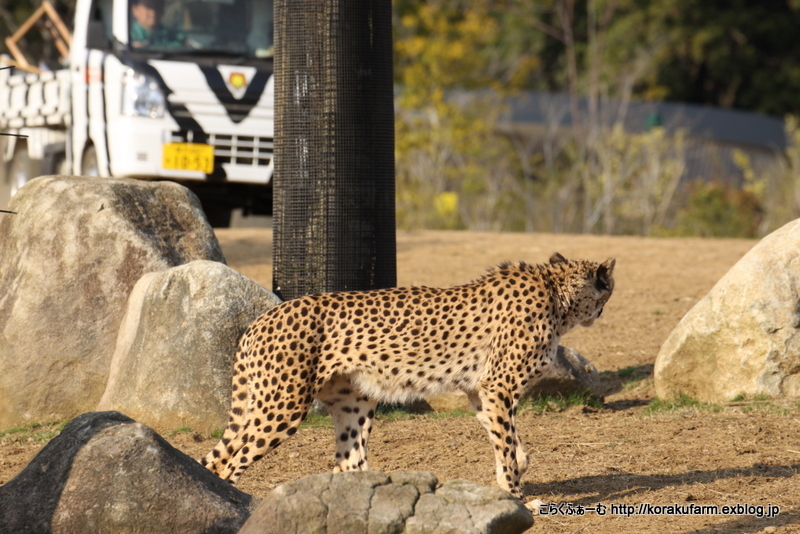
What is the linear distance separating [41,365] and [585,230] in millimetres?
12385

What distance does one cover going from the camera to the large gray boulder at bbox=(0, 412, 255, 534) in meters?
4.23

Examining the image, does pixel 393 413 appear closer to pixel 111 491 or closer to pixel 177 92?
pixel 111 491

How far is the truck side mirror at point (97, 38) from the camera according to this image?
1250 cm

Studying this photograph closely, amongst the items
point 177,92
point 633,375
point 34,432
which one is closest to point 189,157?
point 177,92

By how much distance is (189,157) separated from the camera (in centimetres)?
1243

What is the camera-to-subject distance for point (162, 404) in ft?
22.0

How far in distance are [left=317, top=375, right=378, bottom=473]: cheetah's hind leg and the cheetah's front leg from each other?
2.01ft

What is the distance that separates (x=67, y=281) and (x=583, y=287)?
11.7 feet

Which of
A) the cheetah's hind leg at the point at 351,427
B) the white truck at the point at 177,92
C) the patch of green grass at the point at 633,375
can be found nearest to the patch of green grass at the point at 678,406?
the patch of green grass at the point at 633,375

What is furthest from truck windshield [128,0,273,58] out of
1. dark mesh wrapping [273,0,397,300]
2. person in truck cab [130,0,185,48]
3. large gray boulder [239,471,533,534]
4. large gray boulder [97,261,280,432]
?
large gray boulder [239,471,533,534]

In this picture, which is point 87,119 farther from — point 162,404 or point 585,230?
point 585,230

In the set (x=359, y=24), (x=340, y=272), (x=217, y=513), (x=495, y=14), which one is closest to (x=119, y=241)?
(x=340, y=272)

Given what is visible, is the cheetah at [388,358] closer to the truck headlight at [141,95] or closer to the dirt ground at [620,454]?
the dirt ground at [620,454]

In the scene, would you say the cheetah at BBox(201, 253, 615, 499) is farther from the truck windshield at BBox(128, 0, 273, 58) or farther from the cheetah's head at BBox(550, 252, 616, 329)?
the truck windshield at BBox(128, 0, 273, 58)
